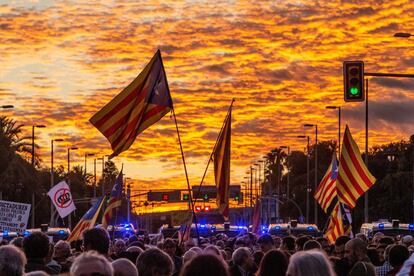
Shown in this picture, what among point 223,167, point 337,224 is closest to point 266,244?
point 223,167

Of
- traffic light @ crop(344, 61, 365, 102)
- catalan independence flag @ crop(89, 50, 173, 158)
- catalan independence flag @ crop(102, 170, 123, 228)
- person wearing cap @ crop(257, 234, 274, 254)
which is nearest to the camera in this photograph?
person wearing cap @ crop(257, 234, 274, 254)

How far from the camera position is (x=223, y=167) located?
23062 millimetres

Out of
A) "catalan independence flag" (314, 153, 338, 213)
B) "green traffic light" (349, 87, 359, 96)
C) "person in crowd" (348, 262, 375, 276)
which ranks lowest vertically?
"person in crowd" (348, 262, 375, 276)

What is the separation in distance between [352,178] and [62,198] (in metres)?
15.7

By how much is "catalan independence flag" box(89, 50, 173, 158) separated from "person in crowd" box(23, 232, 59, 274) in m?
Result: 7.35

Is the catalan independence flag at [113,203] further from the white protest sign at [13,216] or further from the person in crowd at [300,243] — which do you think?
the person in crowd at [300,243]

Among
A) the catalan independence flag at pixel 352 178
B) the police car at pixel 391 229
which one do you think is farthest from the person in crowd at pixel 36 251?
the police car at pixel 391 229

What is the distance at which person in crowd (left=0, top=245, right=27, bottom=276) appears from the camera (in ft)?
30.1

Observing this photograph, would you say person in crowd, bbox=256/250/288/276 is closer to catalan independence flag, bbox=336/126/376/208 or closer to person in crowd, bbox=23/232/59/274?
person in crowd, bbox=23/232/59/274

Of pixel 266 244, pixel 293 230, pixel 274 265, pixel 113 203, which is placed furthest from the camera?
pixel 293 230

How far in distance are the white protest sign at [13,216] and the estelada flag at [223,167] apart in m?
8.53

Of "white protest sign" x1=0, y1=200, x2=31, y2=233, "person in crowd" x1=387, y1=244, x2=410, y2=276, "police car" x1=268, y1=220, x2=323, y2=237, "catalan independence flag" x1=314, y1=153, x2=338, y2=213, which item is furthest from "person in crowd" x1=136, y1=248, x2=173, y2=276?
"police car" x1=268, y1=220, x2=323, y2=237

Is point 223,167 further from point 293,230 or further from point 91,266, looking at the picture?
point 293,230

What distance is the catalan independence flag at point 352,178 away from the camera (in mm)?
26438
